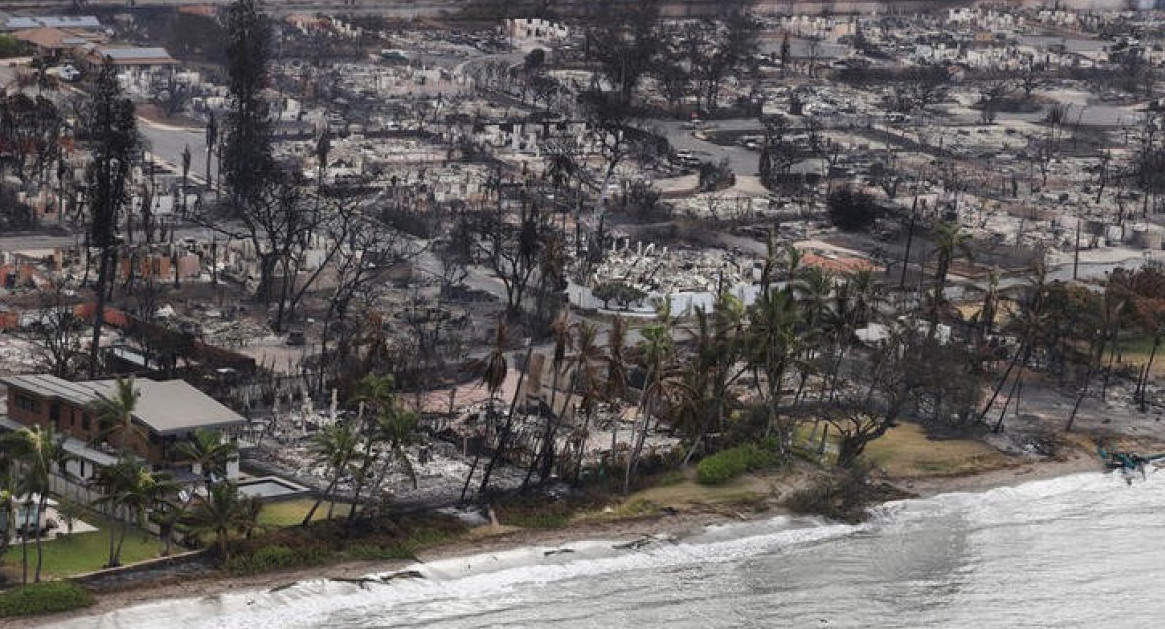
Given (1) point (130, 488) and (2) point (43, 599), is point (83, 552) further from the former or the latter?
(2) point (43, 599)

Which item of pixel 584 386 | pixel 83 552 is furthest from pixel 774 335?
pixel 83 552

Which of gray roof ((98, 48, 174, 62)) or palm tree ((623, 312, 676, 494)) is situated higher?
palm tree ((623, 312, 676, 494))

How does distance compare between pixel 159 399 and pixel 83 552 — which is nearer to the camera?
pixel 83 552

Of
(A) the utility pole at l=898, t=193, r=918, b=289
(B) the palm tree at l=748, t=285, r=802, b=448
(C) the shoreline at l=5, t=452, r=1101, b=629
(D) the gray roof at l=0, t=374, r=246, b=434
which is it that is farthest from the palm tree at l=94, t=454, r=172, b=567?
(A) the utility pole at l=898, t=193, r=918, b=289

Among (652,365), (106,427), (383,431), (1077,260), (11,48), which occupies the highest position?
(652,365)

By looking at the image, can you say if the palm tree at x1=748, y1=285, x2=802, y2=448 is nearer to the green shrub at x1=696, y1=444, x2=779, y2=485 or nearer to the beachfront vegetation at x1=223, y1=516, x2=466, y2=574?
the green shrub at x1=696, y1=444, x2=779, y2=485

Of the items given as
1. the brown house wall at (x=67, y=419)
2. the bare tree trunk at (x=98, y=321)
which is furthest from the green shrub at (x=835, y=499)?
the bare tree trunk at (x=98, y=321)

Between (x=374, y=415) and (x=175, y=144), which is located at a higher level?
(x=374, y=415)
